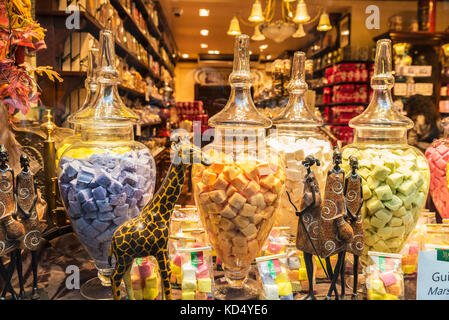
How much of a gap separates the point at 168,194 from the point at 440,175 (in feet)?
2.76

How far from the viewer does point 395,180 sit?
0.83 metres

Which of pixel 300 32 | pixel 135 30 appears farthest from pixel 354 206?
pixel 135 30

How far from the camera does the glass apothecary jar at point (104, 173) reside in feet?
2.60

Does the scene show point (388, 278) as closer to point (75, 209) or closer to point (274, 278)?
point (274, 278)

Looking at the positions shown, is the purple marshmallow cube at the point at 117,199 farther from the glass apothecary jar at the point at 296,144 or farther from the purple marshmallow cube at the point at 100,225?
the glass apothecary jar at the point at 296,144

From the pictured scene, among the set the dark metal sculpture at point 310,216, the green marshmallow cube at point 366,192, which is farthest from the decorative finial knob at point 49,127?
the green marshmallow cube at point 366,192

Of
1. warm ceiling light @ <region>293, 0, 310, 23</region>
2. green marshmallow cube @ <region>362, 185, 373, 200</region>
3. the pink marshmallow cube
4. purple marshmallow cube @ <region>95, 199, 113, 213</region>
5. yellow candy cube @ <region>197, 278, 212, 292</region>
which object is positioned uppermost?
warm ceiling light @ <region>293, 0, 310, 23</region>

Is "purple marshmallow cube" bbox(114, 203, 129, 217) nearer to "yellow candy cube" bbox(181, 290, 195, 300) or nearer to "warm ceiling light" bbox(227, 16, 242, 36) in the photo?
"yellow candy cube" bbox(181, 290, 195, 300)

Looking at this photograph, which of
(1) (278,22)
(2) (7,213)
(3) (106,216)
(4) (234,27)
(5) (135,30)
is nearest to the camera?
(2) (7,213)

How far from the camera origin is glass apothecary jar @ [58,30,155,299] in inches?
31.3

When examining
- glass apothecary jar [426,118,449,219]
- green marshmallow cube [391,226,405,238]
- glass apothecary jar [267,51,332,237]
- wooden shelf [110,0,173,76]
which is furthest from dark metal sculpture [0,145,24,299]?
wooden shelf [110,0,173,76]

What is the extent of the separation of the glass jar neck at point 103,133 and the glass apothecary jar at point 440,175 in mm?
917

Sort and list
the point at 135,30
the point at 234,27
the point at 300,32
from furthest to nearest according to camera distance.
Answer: the point at 135,30, the point at 300,32, the point at 234,27

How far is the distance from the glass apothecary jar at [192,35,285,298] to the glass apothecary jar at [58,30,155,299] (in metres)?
0.14
